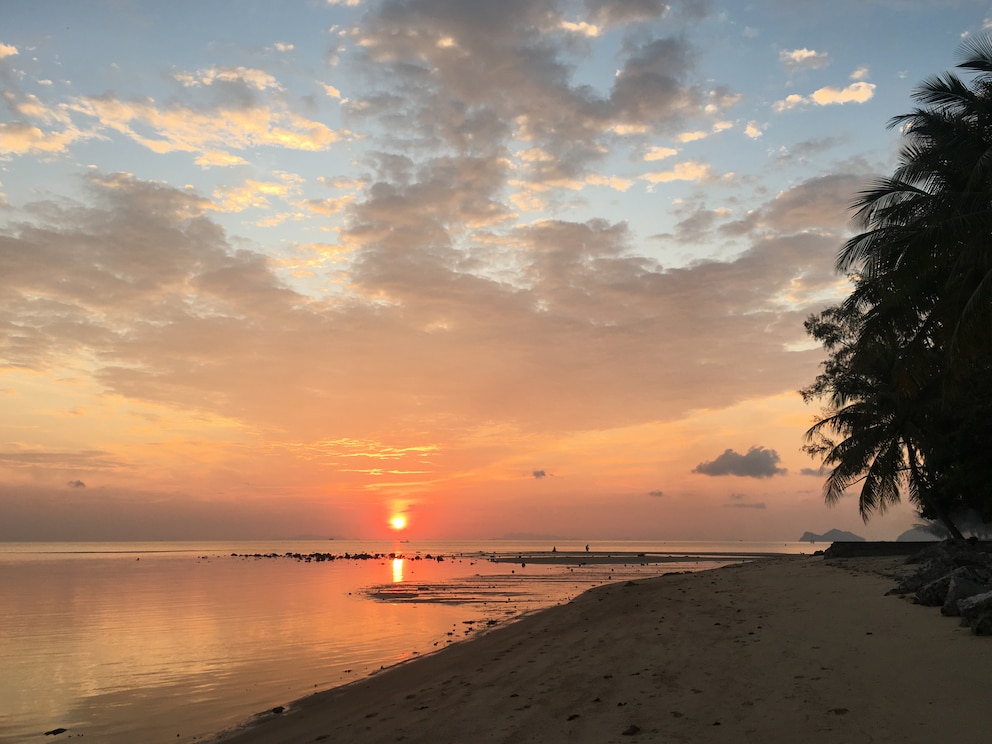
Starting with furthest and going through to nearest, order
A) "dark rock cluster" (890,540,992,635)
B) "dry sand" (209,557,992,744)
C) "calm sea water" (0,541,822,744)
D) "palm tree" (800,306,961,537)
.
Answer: "palm tree" (800,306,961,537)
"calm sea water" (0,541,822,744)
"dark rock cluster" (890,540,992,635)
"dry sand" (209,557,992,744)

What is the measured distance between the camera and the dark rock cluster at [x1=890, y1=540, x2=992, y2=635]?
10477 millimetres

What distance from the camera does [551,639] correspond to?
17.2 metres

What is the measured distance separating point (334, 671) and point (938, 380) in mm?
31810

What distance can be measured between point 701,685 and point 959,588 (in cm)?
599

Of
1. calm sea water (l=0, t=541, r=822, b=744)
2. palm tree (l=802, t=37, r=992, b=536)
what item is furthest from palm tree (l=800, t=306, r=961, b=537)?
calm sea water (l=0, t=541, r=822, b=744)

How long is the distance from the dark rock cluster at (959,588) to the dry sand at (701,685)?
32 centimetres

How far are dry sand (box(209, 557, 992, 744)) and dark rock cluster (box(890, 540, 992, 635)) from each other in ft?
1.05

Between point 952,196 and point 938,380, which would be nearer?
point 952,196

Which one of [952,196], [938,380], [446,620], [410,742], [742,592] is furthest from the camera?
[938,380]

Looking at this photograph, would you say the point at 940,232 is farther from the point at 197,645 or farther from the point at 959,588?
the point at 197,645

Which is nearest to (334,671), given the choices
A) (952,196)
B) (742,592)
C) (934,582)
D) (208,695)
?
(208,695)

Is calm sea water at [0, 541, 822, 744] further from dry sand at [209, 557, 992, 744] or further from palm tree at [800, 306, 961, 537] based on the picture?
palm tree at [800, 306, 961, 537]

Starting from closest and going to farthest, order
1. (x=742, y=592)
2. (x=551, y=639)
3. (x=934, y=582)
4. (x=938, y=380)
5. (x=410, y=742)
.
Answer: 1. (x=410, y=742)
2. (x=934, y=582)
3. (x=551, y=639)
4. (x=742, y=592)
5. (x=938, y=380)

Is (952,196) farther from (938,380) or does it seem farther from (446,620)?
(446,620)
